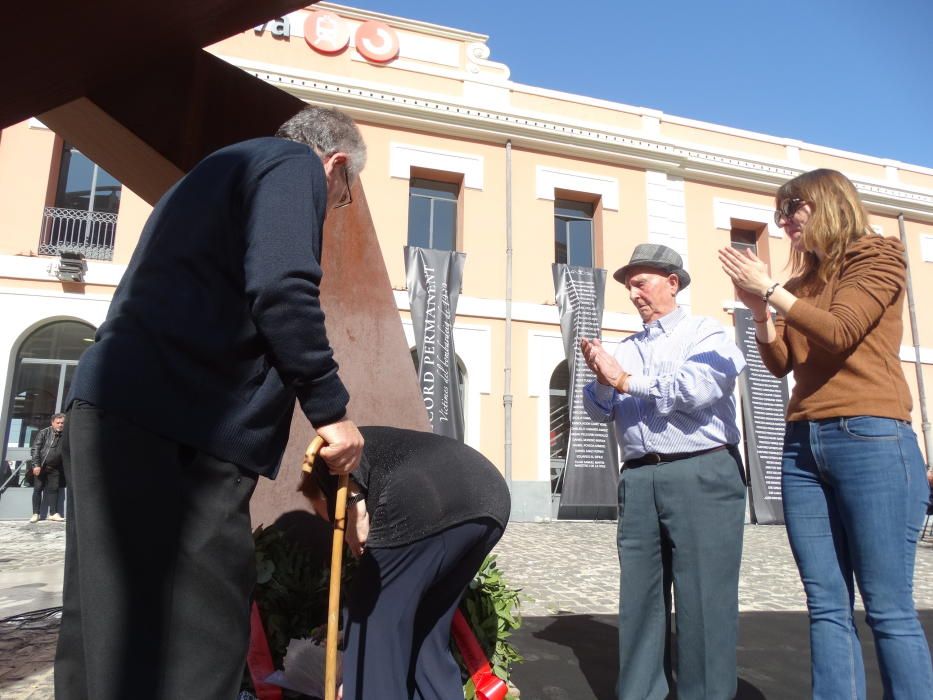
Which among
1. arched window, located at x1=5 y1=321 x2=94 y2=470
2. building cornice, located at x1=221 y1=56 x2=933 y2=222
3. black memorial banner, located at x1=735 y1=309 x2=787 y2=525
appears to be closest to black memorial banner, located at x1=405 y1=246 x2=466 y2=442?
building cornice, located at x1=221 y1=56 x2=933 y2=222

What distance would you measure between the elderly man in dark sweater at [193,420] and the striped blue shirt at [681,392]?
1.28 metres

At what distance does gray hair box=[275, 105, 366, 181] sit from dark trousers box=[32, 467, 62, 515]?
9785mm

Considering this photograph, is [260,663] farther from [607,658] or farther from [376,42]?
[376,42]

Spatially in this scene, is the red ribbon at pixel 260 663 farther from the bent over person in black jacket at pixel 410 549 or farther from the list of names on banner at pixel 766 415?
the list of names on banner at pixel 766 415

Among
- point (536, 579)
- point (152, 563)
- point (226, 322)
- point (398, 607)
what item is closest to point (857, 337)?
point (398, 607)

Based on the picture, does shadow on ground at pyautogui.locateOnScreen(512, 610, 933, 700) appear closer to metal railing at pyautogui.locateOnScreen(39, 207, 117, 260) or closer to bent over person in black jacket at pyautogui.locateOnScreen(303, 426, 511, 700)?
bent over person in black jacket at pyautogui.locateOnScreen(303, 426, 511, 700)

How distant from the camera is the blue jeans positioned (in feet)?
6.07

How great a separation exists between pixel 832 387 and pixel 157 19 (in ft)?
8.69

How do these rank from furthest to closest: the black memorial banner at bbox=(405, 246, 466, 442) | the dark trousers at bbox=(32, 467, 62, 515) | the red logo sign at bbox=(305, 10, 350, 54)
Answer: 1. the red logo sign at bbox=(305, 10, 350, 54)
2. the black memorial banner at bbox=(405, 246, 466, 442)
3. the dark trousers at bbox=(32, 467, 62, 515)

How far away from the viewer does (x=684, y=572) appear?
2.25m

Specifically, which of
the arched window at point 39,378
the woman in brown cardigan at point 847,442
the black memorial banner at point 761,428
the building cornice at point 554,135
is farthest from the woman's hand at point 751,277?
the arched window at point 39,378

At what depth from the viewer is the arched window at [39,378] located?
33.6ft

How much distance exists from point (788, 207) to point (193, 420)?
2071mm

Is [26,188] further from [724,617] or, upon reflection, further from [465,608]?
[724,617]
